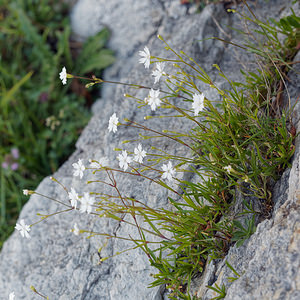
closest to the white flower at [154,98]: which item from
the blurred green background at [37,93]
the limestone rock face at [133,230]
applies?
the limestone rock face at [133,230]

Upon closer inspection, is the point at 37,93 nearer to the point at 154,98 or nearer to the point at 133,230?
the point at 133,230

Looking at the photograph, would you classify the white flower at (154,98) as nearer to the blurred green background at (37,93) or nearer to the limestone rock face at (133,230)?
the limestone rock face at (133,230)

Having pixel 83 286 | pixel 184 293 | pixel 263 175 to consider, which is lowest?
pixel 83 286

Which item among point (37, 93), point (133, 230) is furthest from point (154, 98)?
point (37, 93)

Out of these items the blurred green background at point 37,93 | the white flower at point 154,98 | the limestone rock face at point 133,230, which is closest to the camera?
the limestone rock face at point 133,230

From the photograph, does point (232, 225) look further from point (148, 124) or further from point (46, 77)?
point (46, 77)

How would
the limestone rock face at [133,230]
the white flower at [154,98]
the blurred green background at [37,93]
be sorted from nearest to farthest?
1. the limestone rock face at [133,230]
2. the white flower at [154,98]
3. the blurred green background at [37,93]

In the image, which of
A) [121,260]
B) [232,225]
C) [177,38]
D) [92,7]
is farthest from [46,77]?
[232,225]
